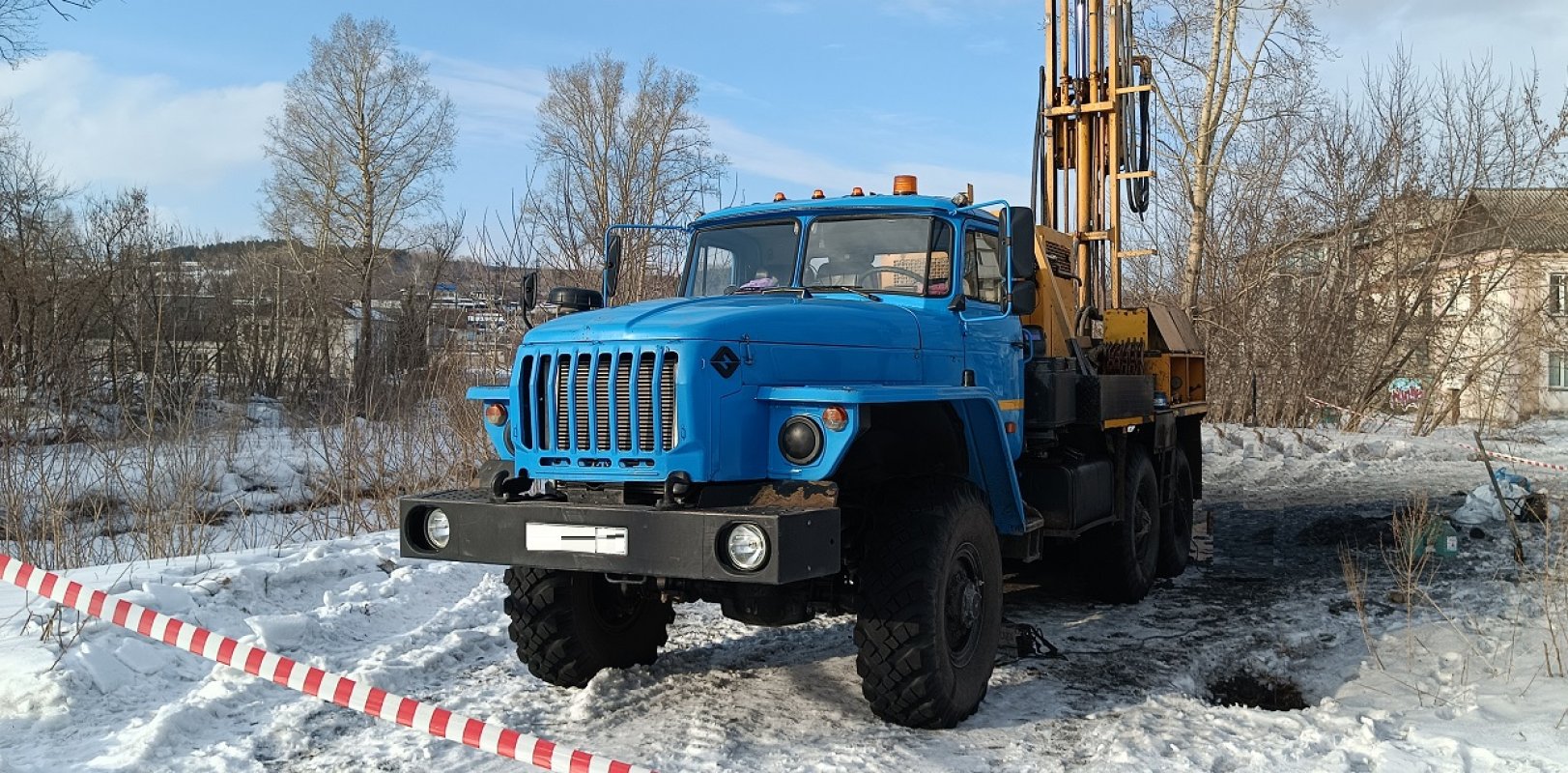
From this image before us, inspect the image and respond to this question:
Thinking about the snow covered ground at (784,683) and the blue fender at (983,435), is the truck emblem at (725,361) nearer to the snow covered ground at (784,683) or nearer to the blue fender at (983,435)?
the blue fender at (983,435)

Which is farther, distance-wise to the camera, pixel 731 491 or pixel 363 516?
pixel 363 516

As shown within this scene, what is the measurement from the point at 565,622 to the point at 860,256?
2293 millimetres

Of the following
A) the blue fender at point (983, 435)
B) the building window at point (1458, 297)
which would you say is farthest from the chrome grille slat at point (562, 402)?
the building window at point (1458, 297)

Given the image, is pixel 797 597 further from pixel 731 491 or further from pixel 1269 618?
pixel 1269 618

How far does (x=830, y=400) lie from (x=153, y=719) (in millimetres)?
2971

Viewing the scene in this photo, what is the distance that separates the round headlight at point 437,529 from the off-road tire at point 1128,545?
4.51 m

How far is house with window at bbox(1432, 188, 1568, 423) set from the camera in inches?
857

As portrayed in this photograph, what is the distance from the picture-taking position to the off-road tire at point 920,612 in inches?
182

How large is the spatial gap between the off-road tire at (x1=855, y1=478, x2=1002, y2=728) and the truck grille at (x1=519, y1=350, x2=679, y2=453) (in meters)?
1.07

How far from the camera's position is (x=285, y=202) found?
120ft

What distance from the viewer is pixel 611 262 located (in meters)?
6.79

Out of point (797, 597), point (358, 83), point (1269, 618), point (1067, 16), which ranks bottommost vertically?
point (1269, 618)

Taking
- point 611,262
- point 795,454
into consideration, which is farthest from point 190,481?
point 795,454

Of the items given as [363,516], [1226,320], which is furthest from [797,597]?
[1226,320]
